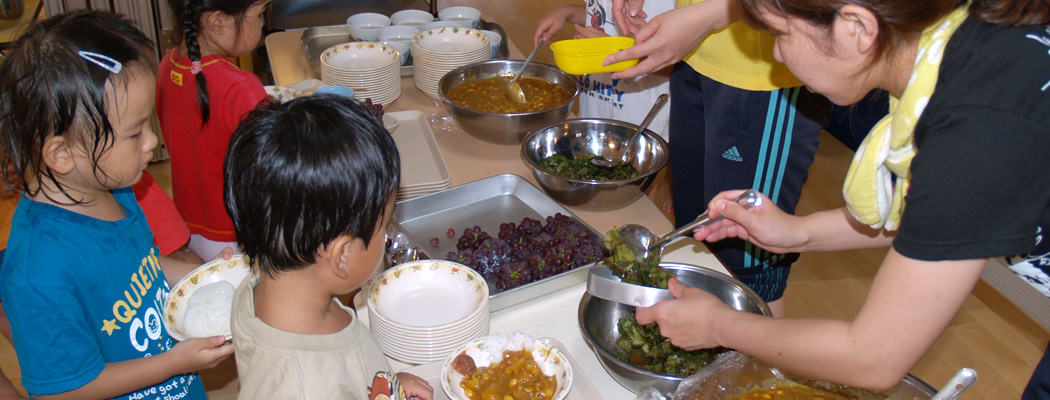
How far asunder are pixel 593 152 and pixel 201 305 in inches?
41.4

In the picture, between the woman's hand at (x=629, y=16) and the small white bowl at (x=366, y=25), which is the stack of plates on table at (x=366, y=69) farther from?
the woman's hand at (x=629, y=16)

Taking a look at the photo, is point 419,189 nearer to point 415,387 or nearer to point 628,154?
point 628,154

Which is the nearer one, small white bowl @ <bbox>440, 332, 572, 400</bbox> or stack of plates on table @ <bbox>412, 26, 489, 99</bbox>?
small white bowl @ <bbox>440, 332, 572, 400</bbox>

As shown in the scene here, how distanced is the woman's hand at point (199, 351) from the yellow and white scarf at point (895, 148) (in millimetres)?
1020

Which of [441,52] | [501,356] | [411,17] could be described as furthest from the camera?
[411,17]

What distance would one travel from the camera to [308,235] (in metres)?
0.90

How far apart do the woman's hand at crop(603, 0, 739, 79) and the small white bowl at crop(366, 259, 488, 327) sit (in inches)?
27.5

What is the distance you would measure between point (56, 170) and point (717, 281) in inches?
44.0

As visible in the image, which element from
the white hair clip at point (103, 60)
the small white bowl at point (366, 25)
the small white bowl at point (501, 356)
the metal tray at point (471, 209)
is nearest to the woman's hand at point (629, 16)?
the metal tray at point (471, 209)

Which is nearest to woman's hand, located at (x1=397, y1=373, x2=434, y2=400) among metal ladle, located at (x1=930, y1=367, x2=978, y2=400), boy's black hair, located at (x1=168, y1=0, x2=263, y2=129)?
metal ladle, located at (x1=930, y1=367, x2=978, y2=400)

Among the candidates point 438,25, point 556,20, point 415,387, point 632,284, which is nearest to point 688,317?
point 632,284

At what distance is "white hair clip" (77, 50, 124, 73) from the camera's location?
1075mm

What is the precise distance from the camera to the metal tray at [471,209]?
1688mm

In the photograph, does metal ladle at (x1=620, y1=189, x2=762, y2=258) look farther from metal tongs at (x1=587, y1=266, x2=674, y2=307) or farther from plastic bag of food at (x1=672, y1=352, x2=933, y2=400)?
plastic bag of food at (x1=672, y1=352, x2=933, y2=400)
